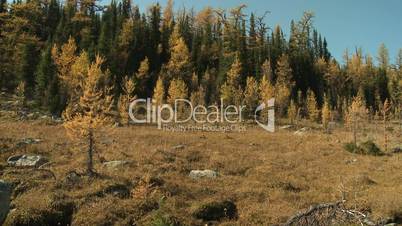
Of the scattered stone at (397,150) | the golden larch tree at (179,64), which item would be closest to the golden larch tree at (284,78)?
the golden larch tree at (179,64)

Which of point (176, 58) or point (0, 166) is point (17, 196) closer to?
point (0, 166)

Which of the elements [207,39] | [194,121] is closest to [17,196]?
[194,121]

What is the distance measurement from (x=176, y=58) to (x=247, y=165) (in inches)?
1798

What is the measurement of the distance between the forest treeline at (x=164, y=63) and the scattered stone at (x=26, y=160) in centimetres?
2592

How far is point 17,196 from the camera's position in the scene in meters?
17.8

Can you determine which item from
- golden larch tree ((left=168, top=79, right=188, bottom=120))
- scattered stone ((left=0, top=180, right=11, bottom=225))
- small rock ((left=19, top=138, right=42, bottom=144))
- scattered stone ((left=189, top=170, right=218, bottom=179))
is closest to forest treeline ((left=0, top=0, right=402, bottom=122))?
golden larch tree ((left=168, top=79, right=188, bottom=120))

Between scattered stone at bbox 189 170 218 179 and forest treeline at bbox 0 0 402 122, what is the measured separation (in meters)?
27.6

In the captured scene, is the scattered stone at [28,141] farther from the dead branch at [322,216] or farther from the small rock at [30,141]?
the dead branch at [322,216]

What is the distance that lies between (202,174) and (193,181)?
1.27 metres

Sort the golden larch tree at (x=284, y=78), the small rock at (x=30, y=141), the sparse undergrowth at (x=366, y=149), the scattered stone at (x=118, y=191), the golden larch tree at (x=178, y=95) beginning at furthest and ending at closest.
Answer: the golden larch tree at (x=284, y=78), the golden larch tree at (x=178, y=95), the sparse undergrowth at (x=366, y=149), the small rock at (x=30, y=141), the scattered stone at (x=118, y=191)

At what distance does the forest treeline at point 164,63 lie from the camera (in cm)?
5859

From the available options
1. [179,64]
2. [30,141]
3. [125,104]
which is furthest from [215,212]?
[179,64]

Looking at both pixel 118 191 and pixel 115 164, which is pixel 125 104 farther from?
pixel 118 191

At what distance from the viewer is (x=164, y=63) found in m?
75.1
